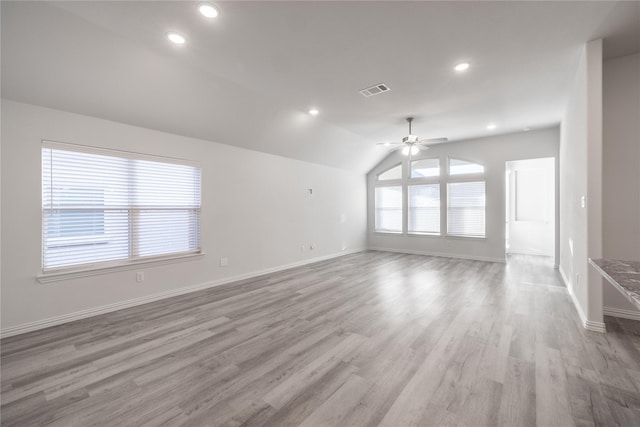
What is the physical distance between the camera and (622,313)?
3.19 metres

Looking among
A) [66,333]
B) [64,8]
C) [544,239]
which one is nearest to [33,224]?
[66,333]

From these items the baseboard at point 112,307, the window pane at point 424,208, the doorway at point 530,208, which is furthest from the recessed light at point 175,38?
the doorway at point 530,208

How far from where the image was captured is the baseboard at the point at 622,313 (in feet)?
10.2

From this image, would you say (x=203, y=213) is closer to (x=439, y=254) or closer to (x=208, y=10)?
(x=208, y=10)

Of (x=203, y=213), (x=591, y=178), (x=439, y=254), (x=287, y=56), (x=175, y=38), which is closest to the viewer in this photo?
(x=175, y=38)

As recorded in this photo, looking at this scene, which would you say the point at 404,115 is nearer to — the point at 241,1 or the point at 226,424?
the point at 241,1

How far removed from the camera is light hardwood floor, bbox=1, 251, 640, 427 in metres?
1.75

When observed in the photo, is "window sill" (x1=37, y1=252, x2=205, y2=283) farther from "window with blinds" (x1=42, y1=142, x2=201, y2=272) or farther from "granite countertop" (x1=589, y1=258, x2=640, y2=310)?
"granite countertop" (x1=589, y1=258, x2=640, y2=310)

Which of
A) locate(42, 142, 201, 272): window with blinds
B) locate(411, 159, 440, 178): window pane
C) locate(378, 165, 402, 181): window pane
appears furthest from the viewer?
locate(378, 165, 402, 181): window pane

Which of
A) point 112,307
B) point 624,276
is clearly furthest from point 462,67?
point 112,307

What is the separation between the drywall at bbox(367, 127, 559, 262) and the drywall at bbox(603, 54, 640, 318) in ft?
10.4

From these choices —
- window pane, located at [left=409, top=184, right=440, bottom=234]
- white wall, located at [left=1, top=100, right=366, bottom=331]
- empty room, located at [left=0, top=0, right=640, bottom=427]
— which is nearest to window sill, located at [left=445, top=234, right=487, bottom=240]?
window pane, located at [left=409, top=184, right=440, bottom=234]

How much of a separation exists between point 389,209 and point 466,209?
7.19 feet

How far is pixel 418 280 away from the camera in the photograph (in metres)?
4.94
